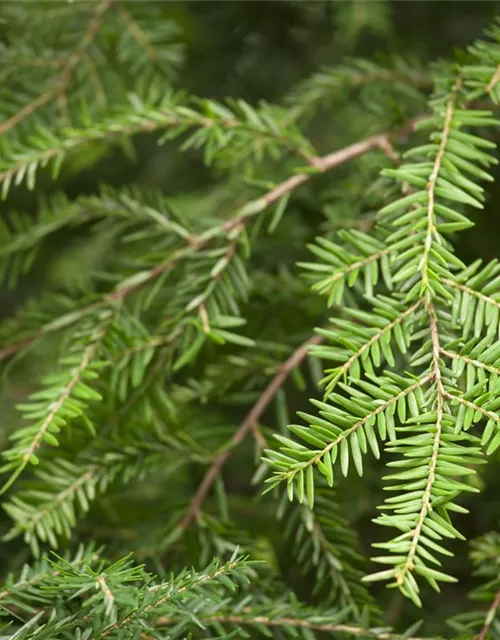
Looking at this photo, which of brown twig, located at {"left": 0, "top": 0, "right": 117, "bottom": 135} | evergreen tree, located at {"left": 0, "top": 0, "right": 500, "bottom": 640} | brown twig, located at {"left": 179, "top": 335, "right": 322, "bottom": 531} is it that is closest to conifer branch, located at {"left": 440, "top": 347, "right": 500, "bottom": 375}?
evergreen tree, located at {"left": 0, "top": 0, "right": 500, "bottom": 640}

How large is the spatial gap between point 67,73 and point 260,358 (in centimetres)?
44

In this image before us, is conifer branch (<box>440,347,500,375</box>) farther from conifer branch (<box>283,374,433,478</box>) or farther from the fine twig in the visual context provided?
the fine twig

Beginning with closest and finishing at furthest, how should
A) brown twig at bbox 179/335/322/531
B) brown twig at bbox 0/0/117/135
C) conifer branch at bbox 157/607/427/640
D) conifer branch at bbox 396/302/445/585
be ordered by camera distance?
conifer branch at bbox 396/302/445/585 < conifer branch at bbox 157/607/427/640 < brown twig at bbox 179/335/322/531 < brown twig at bbox 0/0/117/135

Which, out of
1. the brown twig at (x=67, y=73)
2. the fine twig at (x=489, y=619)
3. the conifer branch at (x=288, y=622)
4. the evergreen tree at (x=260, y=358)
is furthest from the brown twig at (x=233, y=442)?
the brown twig at (x=67, y=73)

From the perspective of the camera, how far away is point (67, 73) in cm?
88

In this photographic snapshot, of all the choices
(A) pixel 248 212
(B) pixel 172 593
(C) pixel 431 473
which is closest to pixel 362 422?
(C) pixel 431 473

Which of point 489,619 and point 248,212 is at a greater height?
point 248,212

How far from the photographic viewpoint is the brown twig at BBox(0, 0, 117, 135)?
82 cm

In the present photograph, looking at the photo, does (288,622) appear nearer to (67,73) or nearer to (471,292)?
(471,292)

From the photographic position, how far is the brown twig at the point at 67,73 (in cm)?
82

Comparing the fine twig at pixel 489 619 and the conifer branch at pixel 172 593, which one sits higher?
the conifer branch at pixel 172 593

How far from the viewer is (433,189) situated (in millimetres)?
563

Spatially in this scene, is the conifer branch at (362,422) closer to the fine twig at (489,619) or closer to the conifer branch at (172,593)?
the conifer branch at (172,593)

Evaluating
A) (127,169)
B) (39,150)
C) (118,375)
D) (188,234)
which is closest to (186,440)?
(118,375)
